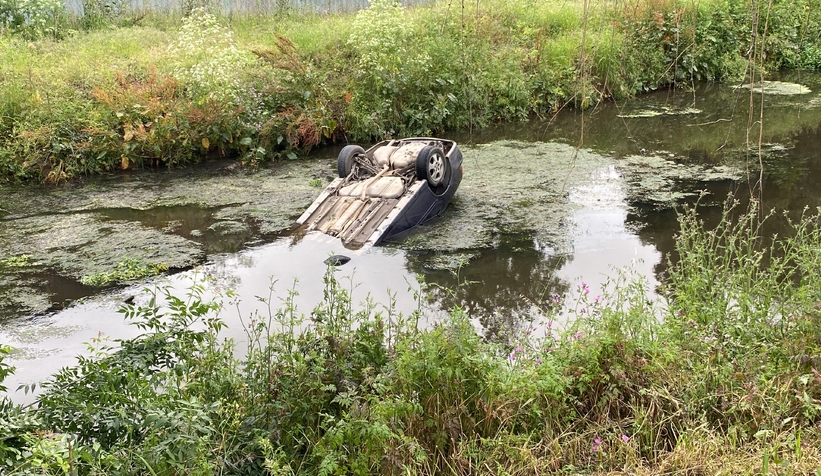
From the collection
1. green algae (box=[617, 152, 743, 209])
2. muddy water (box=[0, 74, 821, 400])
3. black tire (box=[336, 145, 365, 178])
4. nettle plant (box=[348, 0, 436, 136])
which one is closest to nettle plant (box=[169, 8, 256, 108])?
muddy water (box=[0, 74, 821, 400])

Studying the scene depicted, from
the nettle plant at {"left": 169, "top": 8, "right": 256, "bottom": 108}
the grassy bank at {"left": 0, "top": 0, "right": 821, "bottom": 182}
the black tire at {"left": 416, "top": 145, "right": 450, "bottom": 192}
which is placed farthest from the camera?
the nettle plant at {"left": 169, "top": 8, "right": 256, "bottom": 108}

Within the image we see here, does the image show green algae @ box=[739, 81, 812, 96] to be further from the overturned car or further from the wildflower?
the wildflower

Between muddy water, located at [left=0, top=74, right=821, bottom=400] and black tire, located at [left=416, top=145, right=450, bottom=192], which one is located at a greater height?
black tire, located at [left=416, top=145, right=450, bottom=192]

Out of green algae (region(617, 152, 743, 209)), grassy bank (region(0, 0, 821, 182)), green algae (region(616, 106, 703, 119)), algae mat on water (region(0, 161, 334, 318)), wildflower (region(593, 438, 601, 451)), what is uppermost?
grassy bank (region(0, 0, 821, 182))

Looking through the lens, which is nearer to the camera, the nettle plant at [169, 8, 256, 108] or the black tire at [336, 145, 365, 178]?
the black tire at [336, 145, 365, 178]

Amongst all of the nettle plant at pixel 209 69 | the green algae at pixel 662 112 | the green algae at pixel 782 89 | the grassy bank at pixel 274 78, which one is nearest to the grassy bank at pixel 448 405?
the grassy bank at pixel 274 78

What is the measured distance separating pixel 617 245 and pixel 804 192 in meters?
3.26

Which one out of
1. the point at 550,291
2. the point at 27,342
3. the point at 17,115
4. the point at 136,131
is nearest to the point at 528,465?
the point at 550,291

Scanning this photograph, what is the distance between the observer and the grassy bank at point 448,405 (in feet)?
9.14

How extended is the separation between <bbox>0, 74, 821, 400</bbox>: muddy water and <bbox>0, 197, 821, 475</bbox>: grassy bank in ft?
2.80

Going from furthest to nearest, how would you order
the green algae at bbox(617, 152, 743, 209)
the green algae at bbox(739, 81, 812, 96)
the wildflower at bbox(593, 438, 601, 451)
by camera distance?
1. the green algae at bbox(739, 81, 812, 96)
2. the green algae at bbox(617, 152, 743, 209)
3. the wildflower at bbox(593, 438, 601, 451)

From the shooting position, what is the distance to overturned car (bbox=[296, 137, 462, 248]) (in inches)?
292

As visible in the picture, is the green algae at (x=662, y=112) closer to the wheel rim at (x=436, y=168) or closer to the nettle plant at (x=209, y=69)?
the wheel rim at (x=436, y=168)

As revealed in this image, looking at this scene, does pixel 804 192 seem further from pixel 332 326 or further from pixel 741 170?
pixel 332 326
